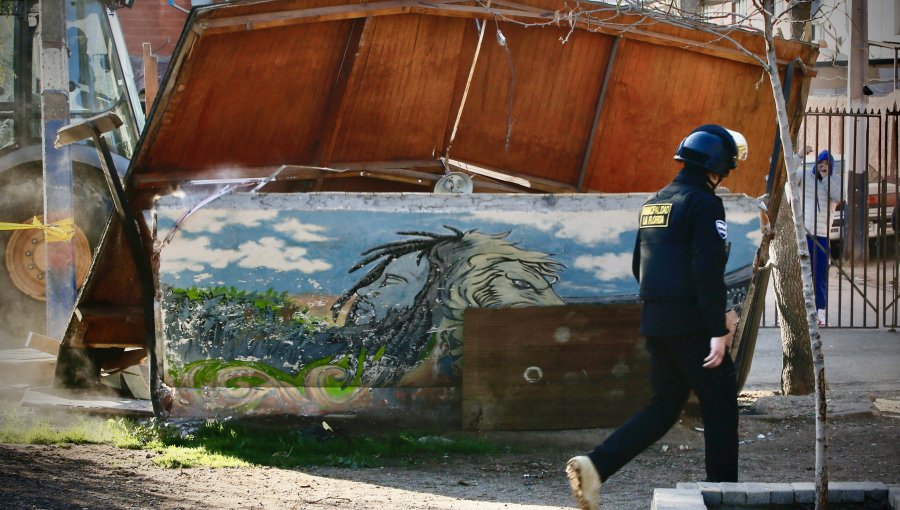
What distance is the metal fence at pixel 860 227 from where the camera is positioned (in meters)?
11.8

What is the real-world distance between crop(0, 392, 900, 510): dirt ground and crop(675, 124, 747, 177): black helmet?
155cm

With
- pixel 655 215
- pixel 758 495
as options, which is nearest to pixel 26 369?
pixel 655 215

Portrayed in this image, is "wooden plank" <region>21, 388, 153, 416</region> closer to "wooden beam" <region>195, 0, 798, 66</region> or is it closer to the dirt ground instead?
the dirt ground

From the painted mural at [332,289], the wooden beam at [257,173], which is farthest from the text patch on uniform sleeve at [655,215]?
the wooden beam at [257,173]

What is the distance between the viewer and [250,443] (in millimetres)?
5559

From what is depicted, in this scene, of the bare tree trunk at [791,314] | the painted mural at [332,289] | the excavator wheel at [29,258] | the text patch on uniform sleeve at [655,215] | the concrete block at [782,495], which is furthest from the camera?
the excavator wheel at [29,258]

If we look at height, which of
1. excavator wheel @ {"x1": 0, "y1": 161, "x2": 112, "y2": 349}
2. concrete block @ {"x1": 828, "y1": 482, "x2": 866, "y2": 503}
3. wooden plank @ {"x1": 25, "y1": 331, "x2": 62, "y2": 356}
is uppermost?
excavator wheel @ {"x1": 0, "y1": 161, "x2": 112, "y2": 349}

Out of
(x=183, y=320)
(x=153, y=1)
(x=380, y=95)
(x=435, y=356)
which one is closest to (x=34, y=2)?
(x=380, y=95)

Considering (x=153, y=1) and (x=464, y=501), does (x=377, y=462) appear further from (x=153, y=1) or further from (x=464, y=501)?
(x=153, y=1)

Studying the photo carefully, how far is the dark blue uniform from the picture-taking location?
14.2ft

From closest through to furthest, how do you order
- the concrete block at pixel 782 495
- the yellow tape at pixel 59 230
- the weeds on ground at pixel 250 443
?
the concrete block at pixel 782 495 < the weeds on ground at pixel 250 443 < the yellow tape at pixel 59 230

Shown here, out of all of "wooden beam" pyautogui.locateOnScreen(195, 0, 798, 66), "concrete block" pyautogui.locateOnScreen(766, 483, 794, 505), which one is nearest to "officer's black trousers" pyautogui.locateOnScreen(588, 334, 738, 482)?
"concrete block" pyautogui.locateOnScreen(766, 483, 794, 505)

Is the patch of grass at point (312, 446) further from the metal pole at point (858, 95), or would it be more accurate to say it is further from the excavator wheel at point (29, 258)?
the metal pole at point (858, 95)

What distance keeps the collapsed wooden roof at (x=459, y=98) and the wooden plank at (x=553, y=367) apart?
1.22 metres
